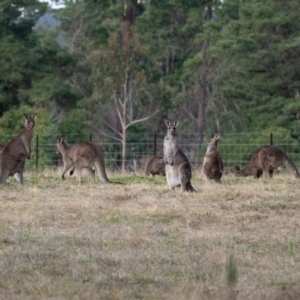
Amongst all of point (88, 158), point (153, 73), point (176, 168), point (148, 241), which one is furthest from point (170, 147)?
point (153, 73)

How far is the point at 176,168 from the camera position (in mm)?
18469

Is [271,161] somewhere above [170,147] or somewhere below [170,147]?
below

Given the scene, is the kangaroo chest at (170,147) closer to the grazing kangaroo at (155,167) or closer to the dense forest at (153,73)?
the grazing kangaroo at (155,167)

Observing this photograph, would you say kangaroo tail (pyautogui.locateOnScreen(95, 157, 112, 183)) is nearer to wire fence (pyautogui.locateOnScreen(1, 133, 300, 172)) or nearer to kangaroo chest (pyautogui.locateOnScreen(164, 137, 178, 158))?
kangaroo chest (pyautogui.locateOnScreen(164, 137, 178, 158))

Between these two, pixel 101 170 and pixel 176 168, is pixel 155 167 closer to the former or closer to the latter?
pixel 101 170

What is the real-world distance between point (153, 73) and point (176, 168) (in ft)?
85.4

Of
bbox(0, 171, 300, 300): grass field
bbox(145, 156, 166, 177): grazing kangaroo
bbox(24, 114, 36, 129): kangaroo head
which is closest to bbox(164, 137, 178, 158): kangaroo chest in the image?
bbox(0, 171, 300, 300): grass field

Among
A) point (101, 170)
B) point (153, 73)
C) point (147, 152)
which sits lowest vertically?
point (101, 170)

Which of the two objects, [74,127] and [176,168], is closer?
[176,168]

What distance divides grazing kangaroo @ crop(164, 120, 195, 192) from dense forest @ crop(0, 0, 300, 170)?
802 inches

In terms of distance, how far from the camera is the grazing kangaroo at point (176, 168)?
18.2m

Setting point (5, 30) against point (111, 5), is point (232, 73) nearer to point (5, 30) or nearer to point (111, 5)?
point (111, 5)

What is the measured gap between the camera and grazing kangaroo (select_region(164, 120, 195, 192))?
59.8 ft

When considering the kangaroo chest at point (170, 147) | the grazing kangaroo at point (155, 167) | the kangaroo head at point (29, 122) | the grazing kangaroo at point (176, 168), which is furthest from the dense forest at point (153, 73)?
the grazing kangaroo at point (176, 168)
